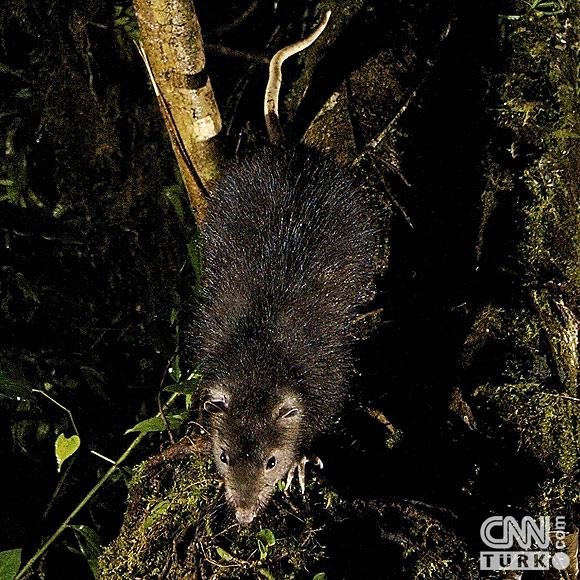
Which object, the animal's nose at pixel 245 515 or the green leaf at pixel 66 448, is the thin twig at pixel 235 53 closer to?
the green leaf at pixel 66 448

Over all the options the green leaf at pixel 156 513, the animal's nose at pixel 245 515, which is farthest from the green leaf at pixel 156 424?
the animal's nose at pixel 245 515

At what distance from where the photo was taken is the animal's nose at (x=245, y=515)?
2.28 meters

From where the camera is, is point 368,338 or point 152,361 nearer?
point 368,338

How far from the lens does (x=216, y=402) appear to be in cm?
257

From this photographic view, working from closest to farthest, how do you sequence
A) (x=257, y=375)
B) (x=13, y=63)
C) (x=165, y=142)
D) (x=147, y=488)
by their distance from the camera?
(x=147, y=488) → (x=257, y=375) → (x=13, y=63) → (x=165, y=142)

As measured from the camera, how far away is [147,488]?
2459mm

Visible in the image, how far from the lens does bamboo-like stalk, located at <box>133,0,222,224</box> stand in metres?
2.45

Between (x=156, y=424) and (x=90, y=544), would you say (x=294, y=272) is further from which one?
(x=90, y=544)

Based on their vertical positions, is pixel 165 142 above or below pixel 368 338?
above

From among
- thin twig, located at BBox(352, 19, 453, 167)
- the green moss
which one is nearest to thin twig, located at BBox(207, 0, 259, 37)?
thin twig, located at BBox(352, 19, 453, 167)

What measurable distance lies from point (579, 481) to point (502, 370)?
46 cm

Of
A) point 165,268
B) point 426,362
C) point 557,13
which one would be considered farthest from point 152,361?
point 557,13

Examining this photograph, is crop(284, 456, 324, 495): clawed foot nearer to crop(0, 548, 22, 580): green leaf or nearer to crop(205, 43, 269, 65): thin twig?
crop(0, 548, 22, 580): green leaf

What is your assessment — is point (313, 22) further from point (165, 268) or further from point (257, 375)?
→ point (257, 375)
